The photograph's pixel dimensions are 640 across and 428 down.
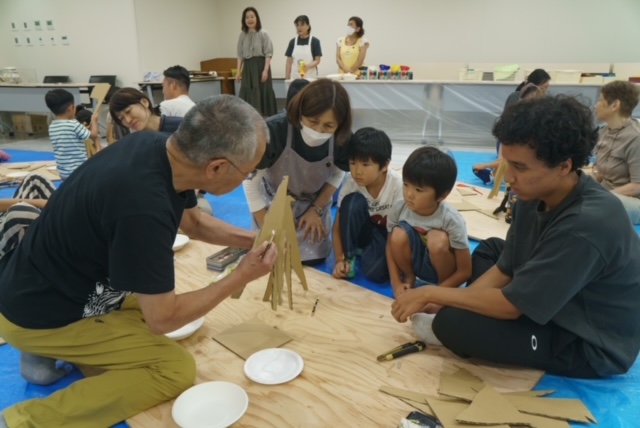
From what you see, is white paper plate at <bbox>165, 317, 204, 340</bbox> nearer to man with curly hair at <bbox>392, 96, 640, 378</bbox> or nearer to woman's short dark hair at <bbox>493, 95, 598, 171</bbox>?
man with curly hair at <bbox>392, 96, 640, 378</bbox>

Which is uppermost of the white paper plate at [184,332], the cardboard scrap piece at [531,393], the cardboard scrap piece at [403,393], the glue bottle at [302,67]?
the glue bottle at [302,67]

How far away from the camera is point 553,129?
138cm

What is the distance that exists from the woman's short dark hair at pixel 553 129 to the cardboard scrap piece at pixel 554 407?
A: 0.81 metres

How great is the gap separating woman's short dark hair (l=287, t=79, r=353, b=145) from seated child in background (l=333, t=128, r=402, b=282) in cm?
20

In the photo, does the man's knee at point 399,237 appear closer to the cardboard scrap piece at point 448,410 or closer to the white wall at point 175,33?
the cardboard scrap piece at point 448,410

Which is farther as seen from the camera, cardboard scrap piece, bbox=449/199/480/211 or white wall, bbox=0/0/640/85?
white wall, bbox=0/0/640/85

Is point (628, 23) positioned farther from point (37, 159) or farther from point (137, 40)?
point (37, 159)

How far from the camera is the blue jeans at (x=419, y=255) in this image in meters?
2.32

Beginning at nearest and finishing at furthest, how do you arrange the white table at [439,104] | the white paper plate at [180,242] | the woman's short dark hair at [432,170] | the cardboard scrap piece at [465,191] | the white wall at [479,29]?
the woman's short dark hair at [432,170] → the white paper plate at [180,242] → the cardboard scrap piece at [465,191] → the white table at [439,104] → the white wall at [479,29]

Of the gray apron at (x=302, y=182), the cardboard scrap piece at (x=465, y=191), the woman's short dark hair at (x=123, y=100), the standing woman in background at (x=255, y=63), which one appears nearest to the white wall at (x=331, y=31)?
the standing woman in background at (x=255, y=63)

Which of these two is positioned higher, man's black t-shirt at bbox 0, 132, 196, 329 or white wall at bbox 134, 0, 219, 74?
white wall at bbox 134, 0, 219, 74

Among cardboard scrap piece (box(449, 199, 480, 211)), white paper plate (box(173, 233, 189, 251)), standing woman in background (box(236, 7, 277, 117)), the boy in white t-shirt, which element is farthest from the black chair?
cardboard scrap piece (box(449, 199, 480, 211))

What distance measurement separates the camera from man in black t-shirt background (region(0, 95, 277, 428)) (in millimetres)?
1277

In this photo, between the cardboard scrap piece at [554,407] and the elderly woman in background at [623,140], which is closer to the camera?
the cardboard scrap piece at [554,407]
